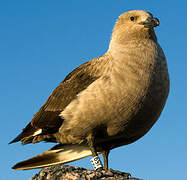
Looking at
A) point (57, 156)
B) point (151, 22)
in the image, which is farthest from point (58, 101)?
point (151, 22)

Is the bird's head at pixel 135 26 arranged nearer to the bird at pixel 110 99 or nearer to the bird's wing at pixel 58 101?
the bird at pixel 110 99

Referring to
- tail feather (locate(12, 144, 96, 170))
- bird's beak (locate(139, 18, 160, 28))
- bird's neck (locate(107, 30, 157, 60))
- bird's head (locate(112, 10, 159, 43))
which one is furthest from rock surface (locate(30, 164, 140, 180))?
bird's beak (locate(139, 18, 160, 28))

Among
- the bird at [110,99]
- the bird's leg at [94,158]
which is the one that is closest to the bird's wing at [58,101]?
the bird at [110,99]

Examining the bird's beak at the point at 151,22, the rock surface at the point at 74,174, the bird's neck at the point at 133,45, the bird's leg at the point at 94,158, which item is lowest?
the rock surface at the point at 74,174

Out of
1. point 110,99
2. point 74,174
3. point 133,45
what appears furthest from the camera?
point 133,45

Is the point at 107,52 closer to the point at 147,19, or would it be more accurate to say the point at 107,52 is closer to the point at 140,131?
the point at 147,19

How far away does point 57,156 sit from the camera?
684 centimetres

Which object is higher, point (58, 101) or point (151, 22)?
point (151, 22)

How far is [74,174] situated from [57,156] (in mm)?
1827

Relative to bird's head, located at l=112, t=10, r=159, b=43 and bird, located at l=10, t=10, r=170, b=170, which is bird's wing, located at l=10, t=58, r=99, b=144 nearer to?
bird, located at l=10, t=10, r=170, b=170

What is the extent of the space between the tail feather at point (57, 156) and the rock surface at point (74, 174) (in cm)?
131

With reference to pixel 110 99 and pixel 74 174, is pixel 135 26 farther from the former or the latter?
pixel 74 174

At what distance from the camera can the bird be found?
559 centimetres

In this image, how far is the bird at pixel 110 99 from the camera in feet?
18.3
